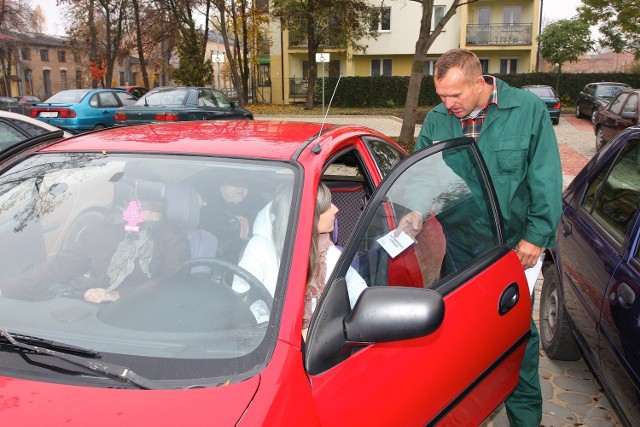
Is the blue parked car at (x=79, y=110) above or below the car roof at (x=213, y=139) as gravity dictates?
below

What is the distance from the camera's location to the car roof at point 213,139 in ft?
7.95

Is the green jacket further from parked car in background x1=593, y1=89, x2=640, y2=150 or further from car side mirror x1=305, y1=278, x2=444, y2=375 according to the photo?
parked car in background x1=593, y1=89, x2=640, y2=150

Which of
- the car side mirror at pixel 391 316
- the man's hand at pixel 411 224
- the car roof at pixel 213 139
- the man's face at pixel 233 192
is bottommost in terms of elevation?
the car side mirror at pixel 391 316

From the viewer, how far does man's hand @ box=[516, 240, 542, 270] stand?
2.99 metres

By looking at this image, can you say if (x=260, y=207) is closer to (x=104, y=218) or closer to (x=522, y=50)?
(x=104, y=218)

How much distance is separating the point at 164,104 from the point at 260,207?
13323mm

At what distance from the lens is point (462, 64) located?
3.02m

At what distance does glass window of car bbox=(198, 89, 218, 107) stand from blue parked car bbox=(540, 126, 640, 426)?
1192 centimetres

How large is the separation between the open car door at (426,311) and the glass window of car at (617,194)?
786 millimetres

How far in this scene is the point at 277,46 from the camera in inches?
1639

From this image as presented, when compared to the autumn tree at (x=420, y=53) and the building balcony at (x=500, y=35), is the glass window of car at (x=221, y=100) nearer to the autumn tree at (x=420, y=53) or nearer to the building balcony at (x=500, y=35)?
the autumn tree at (x=420, y=53)

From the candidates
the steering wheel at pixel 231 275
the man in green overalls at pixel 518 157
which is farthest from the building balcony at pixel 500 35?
the steering wheel at pixel 231 275

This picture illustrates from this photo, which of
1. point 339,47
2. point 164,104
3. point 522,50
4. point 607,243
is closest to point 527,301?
point 607,243

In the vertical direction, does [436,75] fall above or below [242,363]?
above
